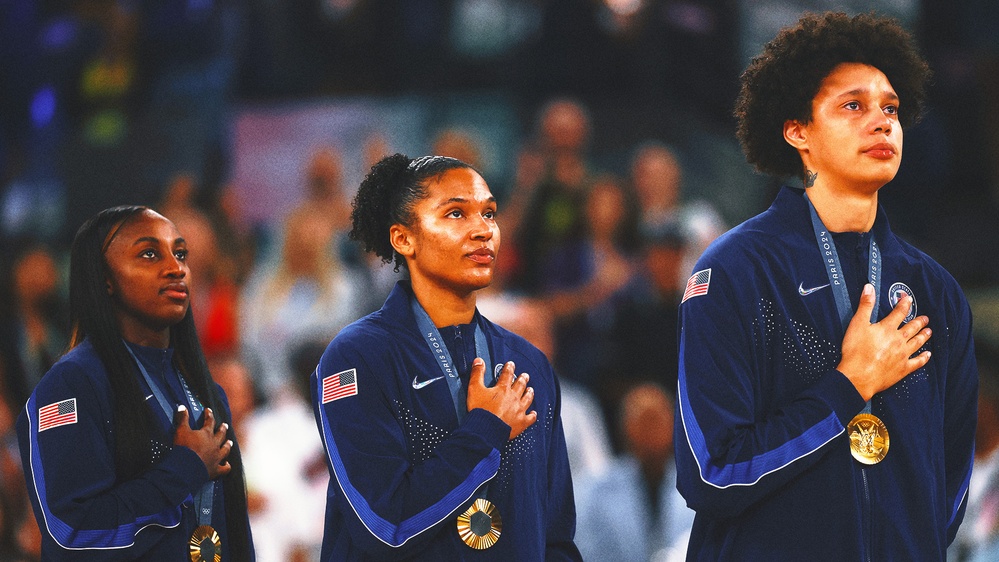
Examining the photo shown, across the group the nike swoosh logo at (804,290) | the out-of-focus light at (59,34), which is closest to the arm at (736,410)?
the nike swoosh logo at (804,290)

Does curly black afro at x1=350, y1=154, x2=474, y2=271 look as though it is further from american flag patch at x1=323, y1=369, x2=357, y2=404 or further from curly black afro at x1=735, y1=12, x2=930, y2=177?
curly black afro at x1=735, y1=12, x2=930, y2=177

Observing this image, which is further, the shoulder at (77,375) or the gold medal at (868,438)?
the shoulder at (77,375)

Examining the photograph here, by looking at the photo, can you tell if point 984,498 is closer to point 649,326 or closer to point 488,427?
point 649,326

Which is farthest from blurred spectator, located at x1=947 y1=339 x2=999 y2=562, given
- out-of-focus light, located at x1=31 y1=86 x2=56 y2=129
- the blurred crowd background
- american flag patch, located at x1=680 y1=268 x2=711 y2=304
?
out-of-focus light, located at x1=31 y1=86 x2=56 y2=129

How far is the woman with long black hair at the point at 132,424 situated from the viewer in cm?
318

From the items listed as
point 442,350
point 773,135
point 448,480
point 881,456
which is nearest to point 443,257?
point 442,350

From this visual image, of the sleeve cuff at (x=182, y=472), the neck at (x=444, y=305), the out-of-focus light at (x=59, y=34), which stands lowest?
the sleeve cuff at (x=182, y=472)

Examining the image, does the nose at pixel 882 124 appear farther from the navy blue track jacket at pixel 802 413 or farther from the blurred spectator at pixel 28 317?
the blurred spectator at pixel 28 317

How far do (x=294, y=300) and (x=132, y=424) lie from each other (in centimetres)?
501

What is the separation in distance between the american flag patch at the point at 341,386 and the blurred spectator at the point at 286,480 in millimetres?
4006

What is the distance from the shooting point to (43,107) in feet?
29.4

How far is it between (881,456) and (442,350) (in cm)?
112

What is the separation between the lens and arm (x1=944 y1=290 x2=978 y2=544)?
3.10 m

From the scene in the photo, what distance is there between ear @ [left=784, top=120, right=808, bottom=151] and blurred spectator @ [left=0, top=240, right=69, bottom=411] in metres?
5.96
